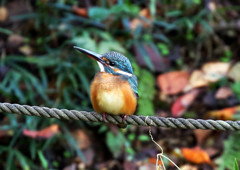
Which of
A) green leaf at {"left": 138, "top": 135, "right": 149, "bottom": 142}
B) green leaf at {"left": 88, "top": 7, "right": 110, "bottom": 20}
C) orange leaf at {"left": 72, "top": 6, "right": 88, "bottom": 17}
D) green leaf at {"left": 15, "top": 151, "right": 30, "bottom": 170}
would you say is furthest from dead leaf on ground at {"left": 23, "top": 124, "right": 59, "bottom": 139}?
orange leaf at {"left": 72, "top": 6, "right": 88, "bottom": 17}

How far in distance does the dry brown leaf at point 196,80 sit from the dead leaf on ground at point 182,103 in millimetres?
102

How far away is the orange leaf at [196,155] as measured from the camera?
5164 mm

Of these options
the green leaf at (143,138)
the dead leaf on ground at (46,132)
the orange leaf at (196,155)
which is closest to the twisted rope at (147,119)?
the dead leaf on ground at (46,132)

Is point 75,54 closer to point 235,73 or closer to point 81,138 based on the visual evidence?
point 81,138

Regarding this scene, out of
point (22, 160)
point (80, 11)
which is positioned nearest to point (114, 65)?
point (22, 160)

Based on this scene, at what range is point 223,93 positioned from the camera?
5.72 meters

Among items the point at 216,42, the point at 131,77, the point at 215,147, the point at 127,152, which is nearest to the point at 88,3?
the point at 216,42

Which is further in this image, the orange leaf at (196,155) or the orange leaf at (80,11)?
the orange leaf at (80,11)

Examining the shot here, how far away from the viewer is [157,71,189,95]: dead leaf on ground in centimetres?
604

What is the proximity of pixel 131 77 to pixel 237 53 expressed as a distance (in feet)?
12.0

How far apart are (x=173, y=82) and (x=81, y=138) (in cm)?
157

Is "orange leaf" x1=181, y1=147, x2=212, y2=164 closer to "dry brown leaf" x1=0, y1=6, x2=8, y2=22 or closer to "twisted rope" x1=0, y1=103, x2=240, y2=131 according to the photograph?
"twisted rope" x1=0, y1=103, x2=240, y2=131

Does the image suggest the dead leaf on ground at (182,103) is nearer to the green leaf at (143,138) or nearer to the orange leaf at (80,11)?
the green leaf at (143,138)

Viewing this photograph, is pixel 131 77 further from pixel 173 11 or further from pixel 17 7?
pixel 17 7
